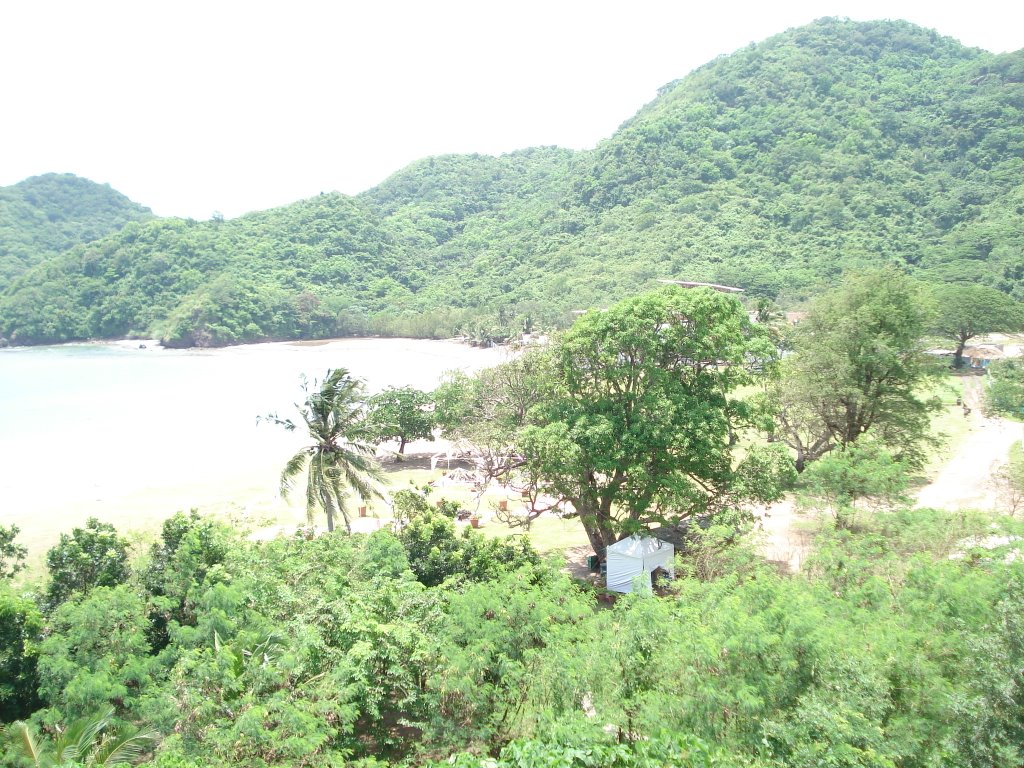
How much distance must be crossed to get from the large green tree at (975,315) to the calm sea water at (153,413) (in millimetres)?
33034

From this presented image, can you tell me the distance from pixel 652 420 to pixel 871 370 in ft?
31.6

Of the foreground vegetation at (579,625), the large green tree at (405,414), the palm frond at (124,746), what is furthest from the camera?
the large green tree at (405,414)

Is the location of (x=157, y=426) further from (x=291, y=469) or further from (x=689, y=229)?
(x=689, y=229)

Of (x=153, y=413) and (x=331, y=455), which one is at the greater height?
(x=331, y=455)

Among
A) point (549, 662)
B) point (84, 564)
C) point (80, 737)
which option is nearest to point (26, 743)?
point (80, 737)

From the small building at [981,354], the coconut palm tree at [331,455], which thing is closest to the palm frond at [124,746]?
the coconut palm tree at [331,455]

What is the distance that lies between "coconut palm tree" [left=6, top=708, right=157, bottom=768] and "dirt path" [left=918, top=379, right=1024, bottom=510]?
19.5 meters

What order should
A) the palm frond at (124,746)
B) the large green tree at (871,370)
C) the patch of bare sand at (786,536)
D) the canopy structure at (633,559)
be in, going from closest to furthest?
1. the palm frond at (124,746)
2. the canopy structure at (633,559)
3. the patch of bare sand at (786,536)
4. the large green tree at (871,370)

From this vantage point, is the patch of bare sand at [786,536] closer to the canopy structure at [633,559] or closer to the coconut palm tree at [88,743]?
the canopy structure at [633,559]

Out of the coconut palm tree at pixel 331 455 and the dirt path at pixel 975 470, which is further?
the dirt path at pixel 975 470

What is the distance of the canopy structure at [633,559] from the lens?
14258 mm

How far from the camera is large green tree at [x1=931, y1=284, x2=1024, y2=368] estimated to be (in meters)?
45.8

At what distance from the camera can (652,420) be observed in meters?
14.6

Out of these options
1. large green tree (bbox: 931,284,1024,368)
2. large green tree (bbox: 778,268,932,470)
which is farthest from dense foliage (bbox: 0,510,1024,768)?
large green tree (bbox: 931,284,1024,368)
